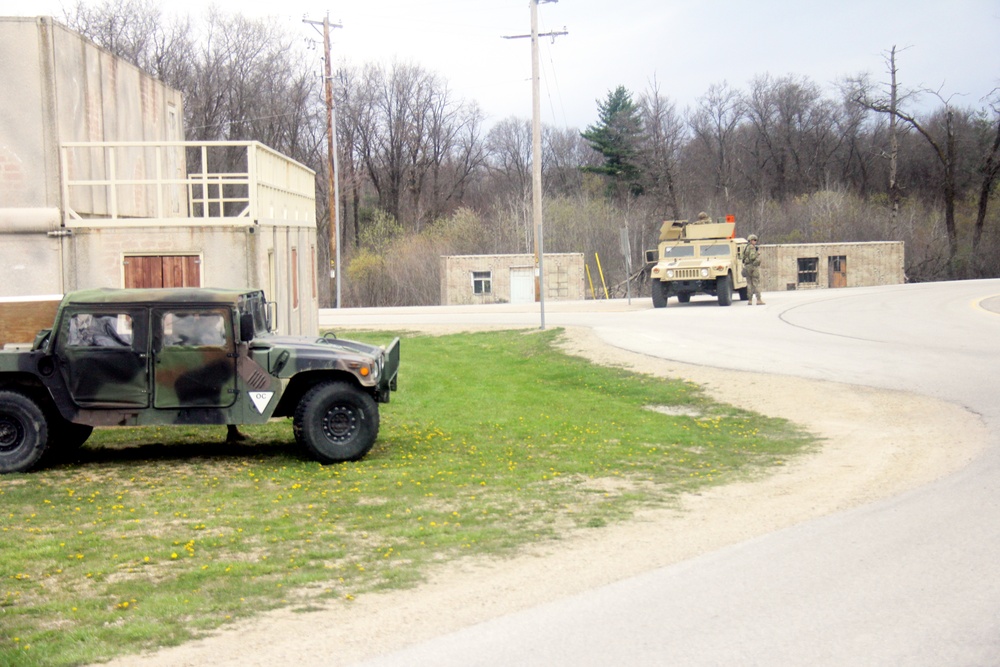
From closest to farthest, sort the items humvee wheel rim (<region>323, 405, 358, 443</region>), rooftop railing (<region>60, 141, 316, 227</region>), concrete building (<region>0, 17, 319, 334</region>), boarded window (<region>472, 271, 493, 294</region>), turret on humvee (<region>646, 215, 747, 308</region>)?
humvee wheel rim (<region>323, 405, 358, 443</region>) → concrete building (<region>0, 17, 319, 334</region>) → rooftop railing (<region>60, 141, 316, 227</region>) → turret on humvee (<region>646, 215, 747, 308</region>) → boarded window (<region>472, 271, 493, 294</region>)

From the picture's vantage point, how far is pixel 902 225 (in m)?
52.8

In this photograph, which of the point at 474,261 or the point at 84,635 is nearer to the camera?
the point at 84,635

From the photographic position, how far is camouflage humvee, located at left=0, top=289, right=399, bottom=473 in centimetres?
1020

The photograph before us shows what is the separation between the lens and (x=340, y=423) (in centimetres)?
1062

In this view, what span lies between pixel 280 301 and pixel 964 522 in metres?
12.4

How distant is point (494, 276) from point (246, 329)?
33056 mm

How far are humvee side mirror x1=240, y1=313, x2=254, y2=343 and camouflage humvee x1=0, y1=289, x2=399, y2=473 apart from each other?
0.01 metres

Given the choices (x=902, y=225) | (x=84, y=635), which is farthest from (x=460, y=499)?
(x=902, y=225)

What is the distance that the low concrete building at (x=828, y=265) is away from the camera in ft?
145

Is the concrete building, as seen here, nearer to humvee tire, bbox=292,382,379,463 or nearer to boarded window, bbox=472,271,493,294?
humvee tire, bbox=292,382,379,463

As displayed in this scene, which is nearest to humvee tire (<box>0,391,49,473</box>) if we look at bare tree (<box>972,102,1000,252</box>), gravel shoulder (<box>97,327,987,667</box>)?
gravel shoulder (<box>97,327,987,667</box>)

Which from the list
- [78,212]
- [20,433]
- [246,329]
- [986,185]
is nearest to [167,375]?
[246,329]

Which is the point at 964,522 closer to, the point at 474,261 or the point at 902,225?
the point at 474,261

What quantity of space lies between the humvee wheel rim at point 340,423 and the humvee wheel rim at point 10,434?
2809 millimetres
